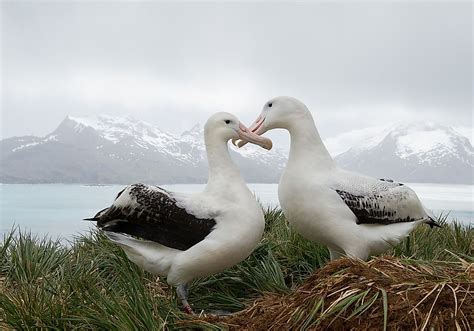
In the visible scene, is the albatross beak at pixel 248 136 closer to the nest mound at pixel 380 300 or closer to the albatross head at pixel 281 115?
the albatross head at pixel 281 115

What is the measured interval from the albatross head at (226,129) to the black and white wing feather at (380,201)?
95 cm

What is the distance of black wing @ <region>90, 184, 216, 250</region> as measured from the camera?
4.74m

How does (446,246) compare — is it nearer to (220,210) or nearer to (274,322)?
(220,210)

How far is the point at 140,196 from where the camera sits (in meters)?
4.83

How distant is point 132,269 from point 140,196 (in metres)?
1.14

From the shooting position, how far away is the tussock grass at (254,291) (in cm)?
333

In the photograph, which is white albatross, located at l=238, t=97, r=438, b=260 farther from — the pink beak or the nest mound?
the nest mound

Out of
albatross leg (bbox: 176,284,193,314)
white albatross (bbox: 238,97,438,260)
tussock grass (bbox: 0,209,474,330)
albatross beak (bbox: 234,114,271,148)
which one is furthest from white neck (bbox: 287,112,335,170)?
albatross leg (bbox: 176,284,193,314)

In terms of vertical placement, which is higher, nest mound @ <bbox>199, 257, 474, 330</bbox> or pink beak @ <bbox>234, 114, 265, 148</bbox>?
pink beak @ <bbox>234, 114, 265, 148</bbox>

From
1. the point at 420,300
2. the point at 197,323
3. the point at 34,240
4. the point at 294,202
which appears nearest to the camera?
the point at 420,300

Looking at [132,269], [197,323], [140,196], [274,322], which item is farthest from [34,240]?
[274,322]

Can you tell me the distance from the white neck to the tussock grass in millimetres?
1081

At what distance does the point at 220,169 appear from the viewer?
5117 millimetres

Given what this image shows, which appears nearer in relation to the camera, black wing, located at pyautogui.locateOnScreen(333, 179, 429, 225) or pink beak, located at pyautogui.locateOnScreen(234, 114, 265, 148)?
black wing, located at pyautogui.locateOnScreen(333, 179, 429, 225)
